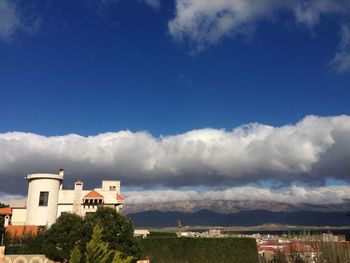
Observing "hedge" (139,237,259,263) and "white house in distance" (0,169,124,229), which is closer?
"hedge" (139,237,259,263)

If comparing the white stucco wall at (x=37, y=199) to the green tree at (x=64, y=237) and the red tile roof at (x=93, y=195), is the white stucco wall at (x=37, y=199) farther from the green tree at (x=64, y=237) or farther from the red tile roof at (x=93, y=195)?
the green tree at (x=64, y=237)

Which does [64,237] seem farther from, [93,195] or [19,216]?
[19,216]

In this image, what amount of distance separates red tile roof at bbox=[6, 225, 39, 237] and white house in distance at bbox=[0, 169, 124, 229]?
1.30 metres

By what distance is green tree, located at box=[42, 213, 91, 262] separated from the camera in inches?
1077

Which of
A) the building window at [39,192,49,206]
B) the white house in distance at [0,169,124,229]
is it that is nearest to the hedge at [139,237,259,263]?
the white house in distance at [0,169,124,229]

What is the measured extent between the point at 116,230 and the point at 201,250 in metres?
12.0

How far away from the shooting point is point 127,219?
29.1 metres

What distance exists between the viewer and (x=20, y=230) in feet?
136

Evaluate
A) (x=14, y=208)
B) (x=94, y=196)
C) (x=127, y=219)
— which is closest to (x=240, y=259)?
(x=127, y=219)

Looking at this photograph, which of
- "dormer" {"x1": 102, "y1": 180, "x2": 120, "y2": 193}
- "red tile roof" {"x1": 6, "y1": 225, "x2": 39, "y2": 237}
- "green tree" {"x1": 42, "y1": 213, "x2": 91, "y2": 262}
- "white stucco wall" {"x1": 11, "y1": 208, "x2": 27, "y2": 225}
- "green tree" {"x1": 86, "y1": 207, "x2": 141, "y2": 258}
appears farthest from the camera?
"dormer" {"x1": 102, "y1": 180, "x2": 120, "y2": 193}

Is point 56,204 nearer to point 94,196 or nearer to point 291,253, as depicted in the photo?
point 94,196

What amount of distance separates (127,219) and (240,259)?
12.7 metres

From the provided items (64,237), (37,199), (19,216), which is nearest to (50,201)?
(37,199)

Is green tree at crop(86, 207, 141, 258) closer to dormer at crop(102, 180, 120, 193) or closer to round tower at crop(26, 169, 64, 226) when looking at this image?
round tower at crop(26, 169, 64, 226)
